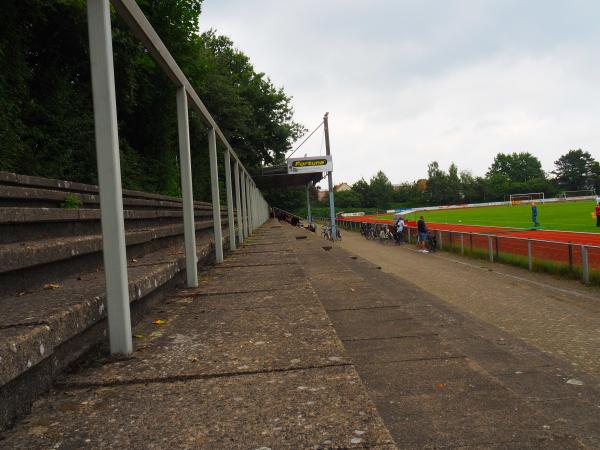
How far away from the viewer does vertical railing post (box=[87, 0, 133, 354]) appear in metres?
1.86

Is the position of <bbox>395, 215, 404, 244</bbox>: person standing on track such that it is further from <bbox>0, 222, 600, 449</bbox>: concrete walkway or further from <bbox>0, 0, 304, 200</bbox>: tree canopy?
<bbox>0, 222, 600, 449</bbox>: concrete walkway

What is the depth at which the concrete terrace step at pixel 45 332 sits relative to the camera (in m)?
1.31

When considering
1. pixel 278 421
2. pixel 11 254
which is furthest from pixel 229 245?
pixel 278 421

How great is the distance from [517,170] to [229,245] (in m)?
154

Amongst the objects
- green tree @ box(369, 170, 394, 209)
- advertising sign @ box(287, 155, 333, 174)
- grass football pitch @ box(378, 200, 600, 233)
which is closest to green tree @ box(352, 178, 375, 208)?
green tree @ box(369, 170, 394, 209)

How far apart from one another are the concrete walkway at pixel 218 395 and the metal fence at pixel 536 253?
11.1m

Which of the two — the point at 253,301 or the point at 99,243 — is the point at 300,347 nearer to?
the point at 253,301

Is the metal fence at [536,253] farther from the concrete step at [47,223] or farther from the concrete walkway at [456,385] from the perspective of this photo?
the concrete step at [47,223]

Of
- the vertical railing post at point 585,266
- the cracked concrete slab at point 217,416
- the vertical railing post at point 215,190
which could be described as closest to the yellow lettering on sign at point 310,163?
the vertical railing post at point 585,266

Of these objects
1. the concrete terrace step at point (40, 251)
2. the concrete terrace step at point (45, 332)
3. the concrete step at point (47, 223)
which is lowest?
the concrete terrace step at point (45, 332)

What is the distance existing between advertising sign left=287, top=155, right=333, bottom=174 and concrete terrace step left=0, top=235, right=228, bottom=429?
27582 millimetres

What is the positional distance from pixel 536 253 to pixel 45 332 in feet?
46.6

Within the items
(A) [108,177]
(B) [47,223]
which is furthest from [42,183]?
(A) [108,177]

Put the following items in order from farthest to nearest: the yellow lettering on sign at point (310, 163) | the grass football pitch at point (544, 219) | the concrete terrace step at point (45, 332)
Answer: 1. the yellow lettering on sign at point (310, 163)
2. the grass football pitch at point (544, 219)
3. the concrete terrace step at point (45, 332)
